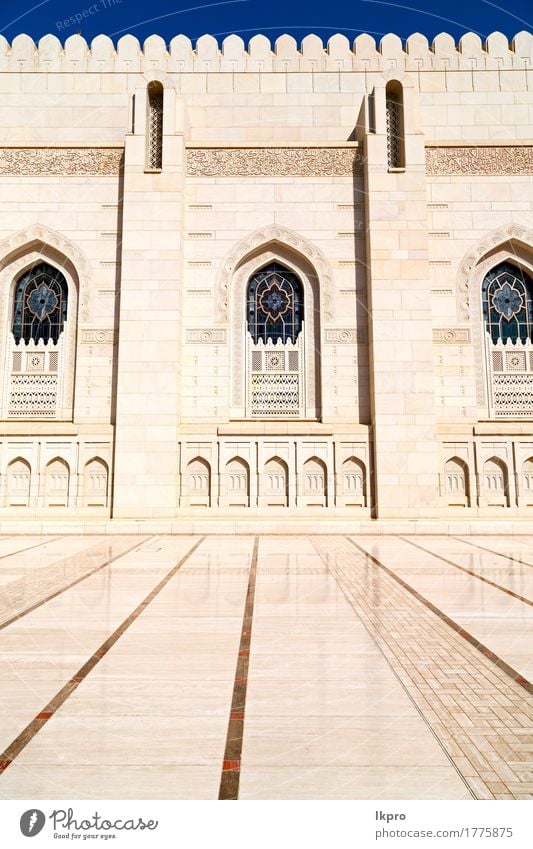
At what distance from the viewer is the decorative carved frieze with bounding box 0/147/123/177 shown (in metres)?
9.23

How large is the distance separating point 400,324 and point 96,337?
443cm

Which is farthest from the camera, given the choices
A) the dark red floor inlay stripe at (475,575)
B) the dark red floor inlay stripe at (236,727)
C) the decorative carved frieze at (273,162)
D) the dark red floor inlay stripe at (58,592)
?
the decorative carved frieze at (273,162)

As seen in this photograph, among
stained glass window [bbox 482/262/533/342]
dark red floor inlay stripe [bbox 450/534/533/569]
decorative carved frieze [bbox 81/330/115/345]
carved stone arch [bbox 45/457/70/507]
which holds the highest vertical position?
stained glass window [bbox 482/262/533/342]

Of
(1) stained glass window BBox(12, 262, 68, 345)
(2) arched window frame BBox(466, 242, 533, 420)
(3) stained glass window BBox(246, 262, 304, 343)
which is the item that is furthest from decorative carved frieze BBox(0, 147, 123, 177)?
(2) arched window frame BBox(466, 242, 533, 420)

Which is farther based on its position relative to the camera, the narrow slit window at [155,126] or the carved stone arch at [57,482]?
the narrow slit window at [155,126]

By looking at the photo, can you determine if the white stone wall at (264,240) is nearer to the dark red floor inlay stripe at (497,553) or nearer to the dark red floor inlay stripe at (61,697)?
the dark red floor inlay stripe at (497,553)

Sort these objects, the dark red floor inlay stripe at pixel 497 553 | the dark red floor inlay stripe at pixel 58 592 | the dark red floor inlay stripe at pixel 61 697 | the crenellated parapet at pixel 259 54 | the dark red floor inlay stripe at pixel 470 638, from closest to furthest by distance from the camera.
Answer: the dark red floor inlay stripe at pixel 61 697 < the dark red floor inlay stripe at pixel 470 638 < the dark red floor inlay stripe at pixel 58 592 < the dark red floor inlay stripe at pixel 497 553 < the crenellated parapet at pixel 259 54

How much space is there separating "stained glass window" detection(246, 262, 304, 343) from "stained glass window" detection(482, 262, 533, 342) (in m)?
2.90

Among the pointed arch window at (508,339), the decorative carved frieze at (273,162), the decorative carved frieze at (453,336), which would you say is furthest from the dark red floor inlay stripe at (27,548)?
the pointed arch window at (508,339)

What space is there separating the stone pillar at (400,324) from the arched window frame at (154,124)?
3.12 metres

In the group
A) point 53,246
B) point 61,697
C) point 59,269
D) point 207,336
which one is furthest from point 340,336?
point 61,697

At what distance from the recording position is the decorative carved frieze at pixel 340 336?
8938 mm

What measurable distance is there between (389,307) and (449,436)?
2037 millimetres

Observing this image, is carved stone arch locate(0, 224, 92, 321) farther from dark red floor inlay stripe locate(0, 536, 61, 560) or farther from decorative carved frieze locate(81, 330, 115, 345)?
dark red floor inlay stripe locate(0, 536, 61, 560)
